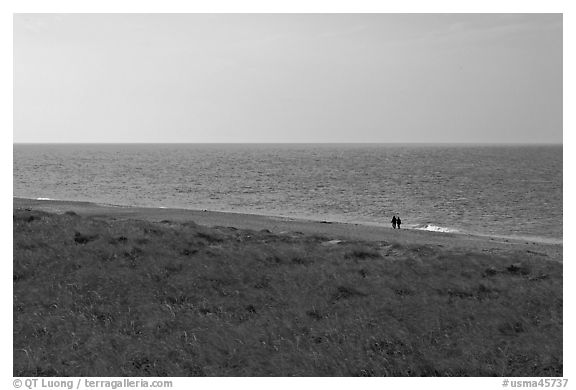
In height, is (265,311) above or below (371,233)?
above

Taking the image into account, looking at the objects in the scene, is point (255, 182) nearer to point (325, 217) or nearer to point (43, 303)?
point (325, 217)

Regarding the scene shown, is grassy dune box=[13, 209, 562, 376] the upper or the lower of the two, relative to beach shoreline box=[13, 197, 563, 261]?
upper

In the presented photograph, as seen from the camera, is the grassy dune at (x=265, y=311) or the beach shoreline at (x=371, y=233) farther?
Result: the beach shoreline at (x=371, y=233)

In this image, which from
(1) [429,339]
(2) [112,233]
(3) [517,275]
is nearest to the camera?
(1) [429,339]

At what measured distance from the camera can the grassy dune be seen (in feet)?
35.7

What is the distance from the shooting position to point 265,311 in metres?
14.2

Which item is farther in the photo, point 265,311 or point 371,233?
point 371,233

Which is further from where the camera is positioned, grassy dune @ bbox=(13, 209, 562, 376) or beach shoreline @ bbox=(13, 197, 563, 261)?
beach shoreline @ bbox=(13, 197, 563, 261)

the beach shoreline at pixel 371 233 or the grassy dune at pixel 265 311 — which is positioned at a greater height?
the grassy dune at pixel 265 311

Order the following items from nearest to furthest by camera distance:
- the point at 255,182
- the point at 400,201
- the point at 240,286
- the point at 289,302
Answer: the point at 289,302, the point at 240,286, the point at 400,201, the point at 255,182

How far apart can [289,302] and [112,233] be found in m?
11.2

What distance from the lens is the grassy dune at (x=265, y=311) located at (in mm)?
10867

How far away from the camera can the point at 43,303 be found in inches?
558

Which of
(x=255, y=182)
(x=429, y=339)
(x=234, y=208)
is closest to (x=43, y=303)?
(x=429, y=339)
